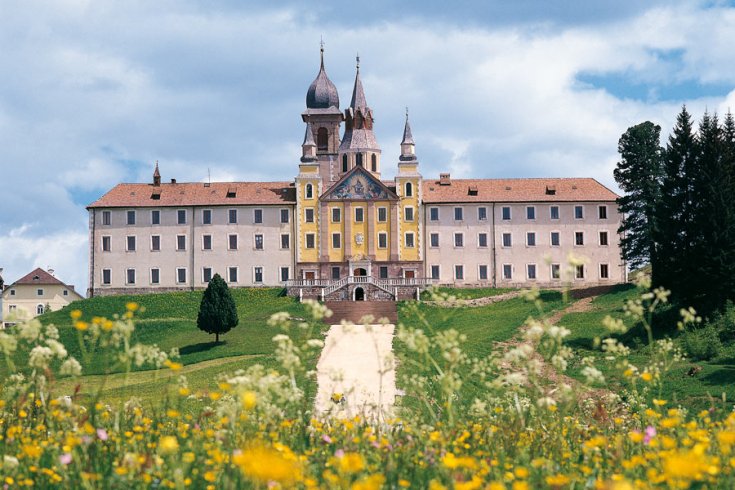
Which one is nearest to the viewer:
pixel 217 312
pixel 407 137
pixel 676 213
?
pixel 676 213

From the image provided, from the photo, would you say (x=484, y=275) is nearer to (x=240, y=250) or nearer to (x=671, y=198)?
(x=240, y=250)

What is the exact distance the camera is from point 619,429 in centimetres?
1191

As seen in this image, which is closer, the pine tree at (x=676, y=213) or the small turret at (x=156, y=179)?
the pine tree at (x=676, y=213)

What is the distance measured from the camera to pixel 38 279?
330 ft

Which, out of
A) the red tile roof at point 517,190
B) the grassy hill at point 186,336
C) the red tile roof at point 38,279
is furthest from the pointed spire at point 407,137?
the red tile roof at point 38,279

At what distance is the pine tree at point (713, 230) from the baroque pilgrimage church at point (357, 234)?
25181 mm

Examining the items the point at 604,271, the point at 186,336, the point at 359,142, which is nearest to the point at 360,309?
the point at 186,336

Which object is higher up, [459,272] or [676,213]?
[676,213]

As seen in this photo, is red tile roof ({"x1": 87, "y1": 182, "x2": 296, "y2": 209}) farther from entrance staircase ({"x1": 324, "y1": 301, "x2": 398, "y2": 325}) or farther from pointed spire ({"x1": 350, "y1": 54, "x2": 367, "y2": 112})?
entrance staircase ({"x1": 324, "y1": 301, "x2": 398, "y2": 325})

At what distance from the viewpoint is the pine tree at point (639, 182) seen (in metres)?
61.1

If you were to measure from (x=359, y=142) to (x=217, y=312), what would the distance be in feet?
100

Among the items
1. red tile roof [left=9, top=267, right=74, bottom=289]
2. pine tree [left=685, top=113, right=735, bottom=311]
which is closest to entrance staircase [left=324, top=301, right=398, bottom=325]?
pine tree [left=685, top=113, right=735, bottom=311]

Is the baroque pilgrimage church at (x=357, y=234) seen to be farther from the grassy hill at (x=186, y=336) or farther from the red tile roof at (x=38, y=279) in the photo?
the red tile roof at (x=38, y=279)

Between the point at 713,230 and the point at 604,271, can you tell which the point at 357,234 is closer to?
the point at 604,271
